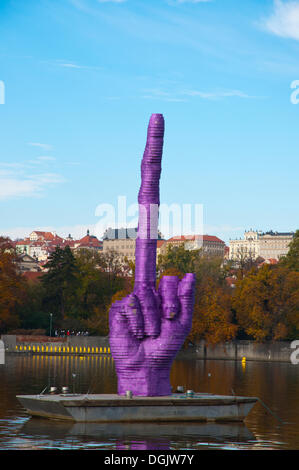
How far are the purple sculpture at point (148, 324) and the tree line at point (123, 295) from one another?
49.5 meters

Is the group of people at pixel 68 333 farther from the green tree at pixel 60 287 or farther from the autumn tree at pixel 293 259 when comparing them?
the autumn tree at pixel 293 259

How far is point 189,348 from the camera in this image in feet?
284

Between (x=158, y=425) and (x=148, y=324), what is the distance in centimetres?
403

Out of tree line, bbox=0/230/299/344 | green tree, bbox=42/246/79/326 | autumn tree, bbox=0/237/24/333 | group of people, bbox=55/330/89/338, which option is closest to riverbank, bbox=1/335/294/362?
tree line, bbox=0/230/299/344

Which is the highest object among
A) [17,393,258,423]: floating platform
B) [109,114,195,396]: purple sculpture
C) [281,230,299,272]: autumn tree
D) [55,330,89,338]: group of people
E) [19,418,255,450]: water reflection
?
[281,230,299,272]: autumn tree

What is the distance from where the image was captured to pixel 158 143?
1366 inches

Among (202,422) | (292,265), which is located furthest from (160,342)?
(292,265)

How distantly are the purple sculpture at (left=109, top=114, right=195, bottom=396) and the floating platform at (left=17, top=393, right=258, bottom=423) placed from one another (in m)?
1.05

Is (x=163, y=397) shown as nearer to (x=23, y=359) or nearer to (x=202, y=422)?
(x=202, y=422)

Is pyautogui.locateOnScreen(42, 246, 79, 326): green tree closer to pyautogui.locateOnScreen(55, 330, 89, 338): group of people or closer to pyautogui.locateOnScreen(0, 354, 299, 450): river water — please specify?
pyautogui.locateOnScreen(55, 330, 89, 338): group of people

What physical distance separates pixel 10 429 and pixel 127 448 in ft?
16.0

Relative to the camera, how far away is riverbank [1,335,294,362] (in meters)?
83.8

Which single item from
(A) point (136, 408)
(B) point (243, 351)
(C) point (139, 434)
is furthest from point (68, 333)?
(C) point (139, 434)

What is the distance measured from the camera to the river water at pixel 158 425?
27.7 meters
